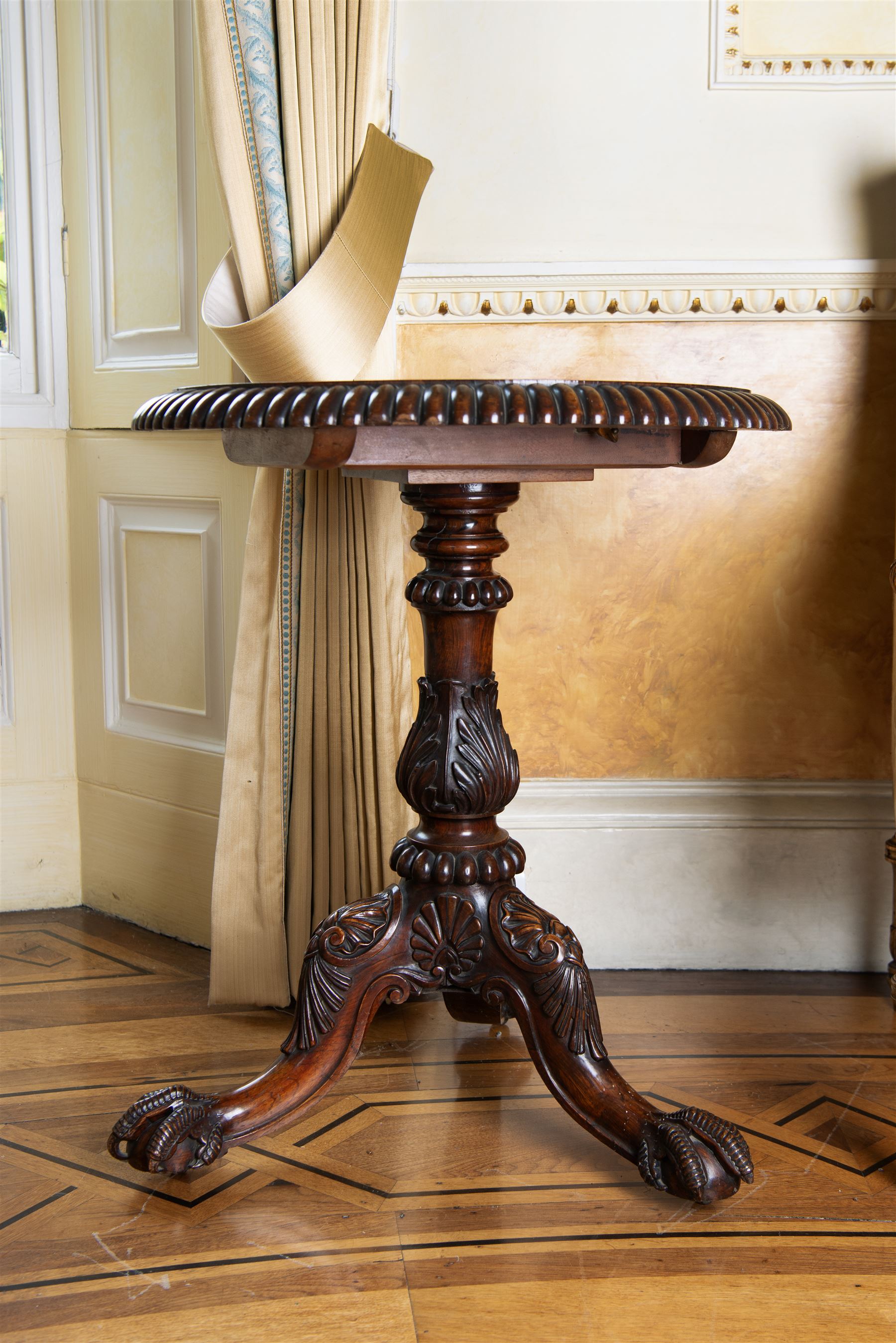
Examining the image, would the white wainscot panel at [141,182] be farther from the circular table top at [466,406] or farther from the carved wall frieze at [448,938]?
the carved wall frieze at [448,938]

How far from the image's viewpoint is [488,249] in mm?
1729

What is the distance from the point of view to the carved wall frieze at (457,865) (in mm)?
1298

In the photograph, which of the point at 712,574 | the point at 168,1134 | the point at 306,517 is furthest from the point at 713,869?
the point at 168,1134

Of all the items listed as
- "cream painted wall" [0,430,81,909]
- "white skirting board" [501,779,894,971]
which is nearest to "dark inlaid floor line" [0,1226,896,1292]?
"white skirting board" [501,779,894,971]

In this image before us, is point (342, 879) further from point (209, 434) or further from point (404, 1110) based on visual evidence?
point (209, 434)

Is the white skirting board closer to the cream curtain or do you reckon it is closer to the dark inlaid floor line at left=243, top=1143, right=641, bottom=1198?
the cream curtain

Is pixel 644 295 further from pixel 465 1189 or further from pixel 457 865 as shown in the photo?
pixel 465 1189

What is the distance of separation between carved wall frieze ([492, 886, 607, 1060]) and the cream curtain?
41 cm

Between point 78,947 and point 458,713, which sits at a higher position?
point 458,713

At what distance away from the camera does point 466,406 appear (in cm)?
98

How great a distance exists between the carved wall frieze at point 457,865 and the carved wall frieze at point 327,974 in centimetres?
7

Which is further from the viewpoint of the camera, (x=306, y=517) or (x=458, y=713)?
(x=306, y=517)

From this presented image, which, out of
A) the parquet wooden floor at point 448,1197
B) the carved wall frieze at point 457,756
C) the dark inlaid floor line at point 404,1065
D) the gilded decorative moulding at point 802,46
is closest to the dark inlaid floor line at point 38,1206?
the parquet wooden floor at point 448,1197

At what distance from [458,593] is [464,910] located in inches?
13.4
